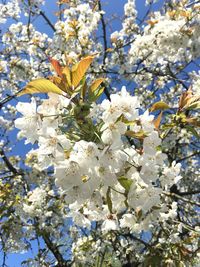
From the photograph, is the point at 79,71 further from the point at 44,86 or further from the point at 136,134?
the point at 136,134

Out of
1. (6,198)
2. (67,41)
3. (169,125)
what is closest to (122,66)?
(67,41)

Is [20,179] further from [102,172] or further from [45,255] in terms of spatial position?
[102,172]

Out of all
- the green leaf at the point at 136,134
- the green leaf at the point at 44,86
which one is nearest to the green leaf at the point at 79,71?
the green leaf at the point at 44,86

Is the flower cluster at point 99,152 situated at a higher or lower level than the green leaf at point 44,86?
lower

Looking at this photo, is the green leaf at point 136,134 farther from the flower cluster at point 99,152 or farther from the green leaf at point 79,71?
the green leaf at point 79,71

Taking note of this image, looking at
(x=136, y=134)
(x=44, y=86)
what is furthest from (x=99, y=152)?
(x=44, y=86)

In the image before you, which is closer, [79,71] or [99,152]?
[99,152]

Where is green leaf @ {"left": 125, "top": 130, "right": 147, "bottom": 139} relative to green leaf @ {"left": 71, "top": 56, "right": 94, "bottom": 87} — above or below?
below

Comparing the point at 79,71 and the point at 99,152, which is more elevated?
the point at 79,71

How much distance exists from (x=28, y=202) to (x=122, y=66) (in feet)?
9.07

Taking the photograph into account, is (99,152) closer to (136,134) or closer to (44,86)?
(136,134)

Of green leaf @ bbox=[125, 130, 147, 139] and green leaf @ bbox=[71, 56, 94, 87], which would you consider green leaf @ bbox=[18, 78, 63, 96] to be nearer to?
green leaf @ bbox=[71, 56, 94, 87]

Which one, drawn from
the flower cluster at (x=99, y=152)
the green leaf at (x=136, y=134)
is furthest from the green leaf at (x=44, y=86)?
the green leaf at (x=136, y=134)

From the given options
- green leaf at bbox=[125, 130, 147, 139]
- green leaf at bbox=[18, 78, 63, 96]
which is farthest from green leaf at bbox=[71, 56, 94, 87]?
green leaf at bbox=[125, 130, 147, 139]
